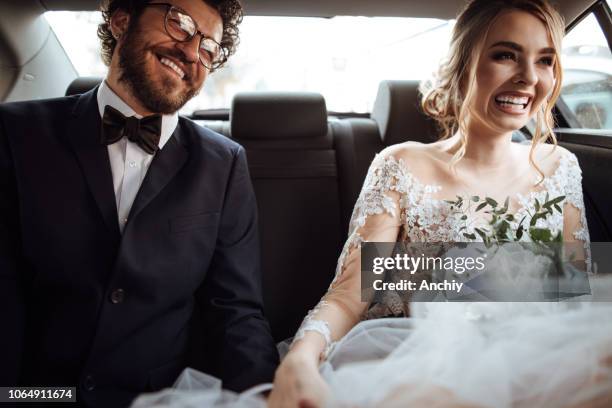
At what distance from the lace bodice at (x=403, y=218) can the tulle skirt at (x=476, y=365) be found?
32 centimetres

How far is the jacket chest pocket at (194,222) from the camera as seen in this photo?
1.59m

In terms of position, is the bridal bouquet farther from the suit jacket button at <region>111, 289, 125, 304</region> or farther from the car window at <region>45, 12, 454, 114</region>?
the car window at <region>45, 12, 454, 114</region>

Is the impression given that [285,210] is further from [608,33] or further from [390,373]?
[608,33]

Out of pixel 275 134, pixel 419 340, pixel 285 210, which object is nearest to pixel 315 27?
pixel 275 134

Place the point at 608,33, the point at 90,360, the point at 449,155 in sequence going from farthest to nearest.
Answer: the point at 608,33 < the point at 449,155 < the point at 90,360

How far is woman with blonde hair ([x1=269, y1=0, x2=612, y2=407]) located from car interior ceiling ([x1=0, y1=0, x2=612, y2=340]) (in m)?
0.18

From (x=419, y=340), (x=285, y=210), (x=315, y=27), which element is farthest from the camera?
(x=315, y=27)

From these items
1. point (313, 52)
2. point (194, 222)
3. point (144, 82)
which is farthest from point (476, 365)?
point (313, 52)

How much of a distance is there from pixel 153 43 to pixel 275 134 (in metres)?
0.85

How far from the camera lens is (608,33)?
87.0 inches

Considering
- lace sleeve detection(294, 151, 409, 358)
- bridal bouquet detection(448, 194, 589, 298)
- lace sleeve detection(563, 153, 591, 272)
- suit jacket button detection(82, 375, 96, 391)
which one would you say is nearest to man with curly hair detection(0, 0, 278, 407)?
suit jacket button detection(82, 375, 96, 391)

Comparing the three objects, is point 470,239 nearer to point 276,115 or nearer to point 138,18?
point 276,115

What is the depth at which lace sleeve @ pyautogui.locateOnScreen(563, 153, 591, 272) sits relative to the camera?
6.47 ft

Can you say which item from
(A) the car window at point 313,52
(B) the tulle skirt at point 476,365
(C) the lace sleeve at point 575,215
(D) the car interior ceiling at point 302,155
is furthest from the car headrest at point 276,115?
(B) the tulle skirt at point 476,365
